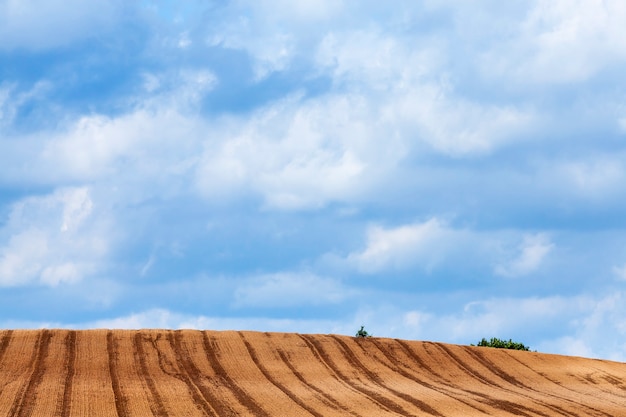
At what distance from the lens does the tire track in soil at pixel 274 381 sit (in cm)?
3851

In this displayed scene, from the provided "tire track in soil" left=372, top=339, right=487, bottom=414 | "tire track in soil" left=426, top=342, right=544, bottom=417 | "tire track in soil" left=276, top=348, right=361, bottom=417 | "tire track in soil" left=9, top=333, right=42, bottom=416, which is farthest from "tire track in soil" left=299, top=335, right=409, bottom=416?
"tire track in soil" left=9, top=333, right=42, bottom=416

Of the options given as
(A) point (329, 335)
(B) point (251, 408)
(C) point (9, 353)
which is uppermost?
(A) point (329, 335)

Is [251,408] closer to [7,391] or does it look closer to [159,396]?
[159,396]

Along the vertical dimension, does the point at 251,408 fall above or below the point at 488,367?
below

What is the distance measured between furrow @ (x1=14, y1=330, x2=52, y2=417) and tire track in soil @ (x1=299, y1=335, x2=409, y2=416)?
14197 mm

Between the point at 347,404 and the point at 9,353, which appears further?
the point at 9,353

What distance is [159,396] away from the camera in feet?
131

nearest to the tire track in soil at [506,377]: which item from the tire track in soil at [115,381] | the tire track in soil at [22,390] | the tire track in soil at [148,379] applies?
the tire track in soil at [148,379]

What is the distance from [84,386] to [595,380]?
27038mm

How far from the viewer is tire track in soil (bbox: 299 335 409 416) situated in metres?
39.3

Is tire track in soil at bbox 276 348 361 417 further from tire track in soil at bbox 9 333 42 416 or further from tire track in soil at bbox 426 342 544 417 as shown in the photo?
tire track in soil at bbox 9 333 42 416

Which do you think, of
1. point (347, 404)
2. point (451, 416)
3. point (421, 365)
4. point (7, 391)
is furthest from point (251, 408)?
point (421, 365)

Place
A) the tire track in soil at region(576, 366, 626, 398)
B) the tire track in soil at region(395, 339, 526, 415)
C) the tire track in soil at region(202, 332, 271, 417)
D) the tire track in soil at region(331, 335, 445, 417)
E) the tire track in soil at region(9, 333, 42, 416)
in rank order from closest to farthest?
the tire track in soil at region(9, 333, 42, 416), the tire track in soil at region(202, 332, 271, 417), the tire track in soil at region(331, 335, 445, 417), the tire track in soil at region(395, 339, 526, 415), the tire track in soil at region(576, 366, 626, 398)

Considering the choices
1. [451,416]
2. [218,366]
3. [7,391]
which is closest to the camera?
[451,416]
